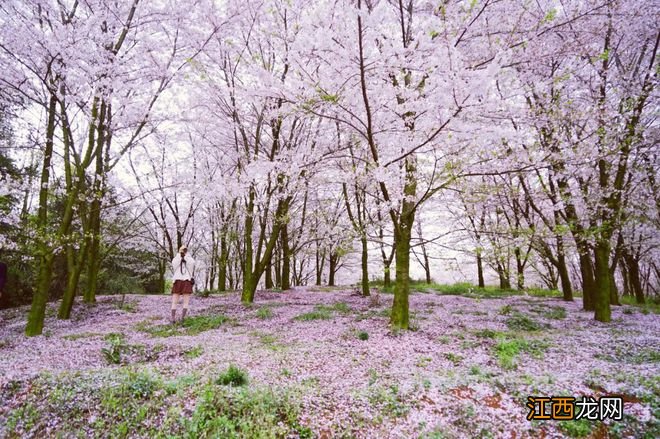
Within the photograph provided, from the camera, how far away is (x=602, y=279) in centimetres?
1116

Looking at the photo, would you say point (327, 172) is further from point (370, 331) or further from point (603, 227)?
point (603, 227)

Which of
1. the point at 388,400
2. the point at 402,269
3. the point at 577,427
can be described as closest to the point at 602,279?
the point at 402,269

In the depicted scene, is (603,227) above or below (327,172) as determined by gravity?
below

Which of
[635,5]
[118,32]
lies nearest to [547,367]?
[635,5]

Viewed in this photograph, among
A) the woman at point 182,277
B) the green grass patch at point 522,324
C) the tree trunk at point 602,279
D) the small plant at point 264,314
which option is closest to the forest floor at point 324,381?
the green grass patch at point 522,324

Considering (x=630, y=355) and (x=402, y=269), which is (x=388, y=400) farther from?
(x=630, y=355)

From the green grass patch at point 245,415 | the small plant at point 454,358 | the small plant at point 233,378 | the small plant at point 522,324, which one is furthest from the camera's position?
the small plant at point 522,324

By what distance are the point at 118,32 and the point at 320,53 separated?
7980 millimetres

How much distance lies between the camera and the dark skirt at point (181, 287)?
11.7m

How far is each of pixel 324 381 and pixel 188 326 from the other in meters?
7.05

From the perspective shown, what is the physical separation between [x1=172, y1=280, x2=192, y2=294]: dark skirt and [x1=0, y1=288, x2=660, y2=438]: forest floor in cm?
172

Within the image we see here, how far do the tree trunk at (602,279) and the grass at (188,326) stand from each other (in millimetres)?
12339

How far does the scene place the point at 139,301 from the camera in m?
17.6

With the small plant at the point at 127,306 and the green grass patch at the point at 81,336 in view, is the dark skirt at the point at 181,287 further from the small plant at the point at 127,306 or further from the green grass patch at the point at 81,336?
the small plant at the point at 127,306
